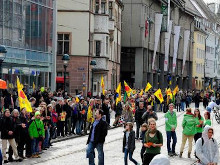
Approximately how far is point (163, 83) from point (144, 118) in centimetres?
6918

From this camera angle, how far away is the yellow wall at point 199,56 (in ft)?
391

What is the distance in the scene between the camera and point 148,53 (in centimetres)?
8525

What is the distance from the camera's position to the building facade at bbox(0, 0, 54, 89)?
124 ft

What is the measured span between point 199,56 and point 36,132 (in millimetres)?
103579

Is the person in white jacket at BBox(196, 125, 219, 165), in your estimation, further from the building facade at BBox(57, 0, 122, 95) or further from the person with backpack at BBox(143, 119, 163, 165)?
the building facade at BBox(57, 0, 122, 95)

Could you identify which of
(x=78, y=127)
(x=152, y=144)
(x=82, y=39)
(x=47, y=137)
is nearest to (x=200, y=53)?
(x=82, y=39)

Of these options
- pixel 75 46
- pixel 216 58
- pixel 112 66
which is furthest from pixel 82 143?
pixel 216 58

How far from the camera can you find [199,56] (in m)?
123

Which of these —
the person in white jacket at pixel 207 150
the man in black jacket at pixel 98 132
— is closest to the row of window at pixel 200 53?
the man in black jacket at pixel 98 132

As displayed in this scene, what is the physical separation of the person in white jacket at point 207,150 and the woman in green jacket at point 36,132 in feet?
29.6

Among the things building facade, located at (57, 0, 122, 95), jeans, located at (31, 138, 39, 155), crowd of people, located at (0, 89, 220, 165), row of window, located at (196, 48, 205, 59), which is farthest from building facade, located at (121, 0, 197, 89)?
jeans, located at (31, 138, 39, 155)

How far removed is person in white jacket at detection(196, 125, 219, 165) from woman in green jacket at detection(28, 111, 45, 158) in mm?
9008

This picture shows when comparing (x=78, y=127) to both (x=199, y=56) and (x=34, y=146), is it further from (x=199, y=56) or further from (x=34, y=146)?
(x=199, y=56)

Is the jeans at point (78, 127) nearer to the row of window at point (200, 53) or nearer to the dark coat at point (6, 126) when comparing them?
the dark coat at point (6, 126)
